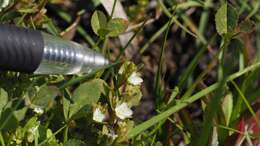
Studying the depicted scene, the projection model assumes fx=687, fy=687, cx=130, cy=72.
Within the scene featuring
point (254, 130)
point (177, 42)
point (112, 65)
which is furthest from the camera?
point (177, 42)

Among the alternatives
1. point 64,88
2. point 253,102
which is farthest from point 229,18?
point 64,88

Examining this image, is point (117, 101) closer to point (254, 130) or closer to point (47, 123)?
point (47, 123)

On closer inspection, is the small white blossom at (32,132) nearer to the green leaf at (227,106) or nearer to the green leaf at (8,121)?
the green leaf at (8,121)

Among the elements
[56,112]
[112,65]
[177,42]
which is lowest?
[177,42]

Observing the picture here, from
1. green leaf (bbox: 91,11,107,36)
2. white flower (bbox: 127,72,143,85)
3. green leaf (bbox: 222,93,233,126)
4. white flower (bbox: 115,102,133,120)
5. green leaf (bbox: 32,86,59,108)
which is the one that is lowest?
green leaf (bbox: 222,93,233,126)

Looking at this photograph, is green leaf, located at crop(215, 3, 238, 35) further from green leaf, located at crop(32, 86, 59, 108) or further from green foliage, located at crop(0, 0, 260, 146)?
green leaf, located at crop(32, 86, 59, 108)

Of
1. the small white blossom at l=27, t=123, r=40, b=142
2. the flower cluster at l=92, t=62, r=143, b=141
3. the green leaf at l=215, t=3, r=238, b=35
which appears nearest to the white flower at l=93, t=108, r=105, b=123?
the flower cluster at l=92, t=62, r=143, b=141

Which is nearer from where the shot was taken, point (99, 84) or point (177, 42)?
point (99, 84)
